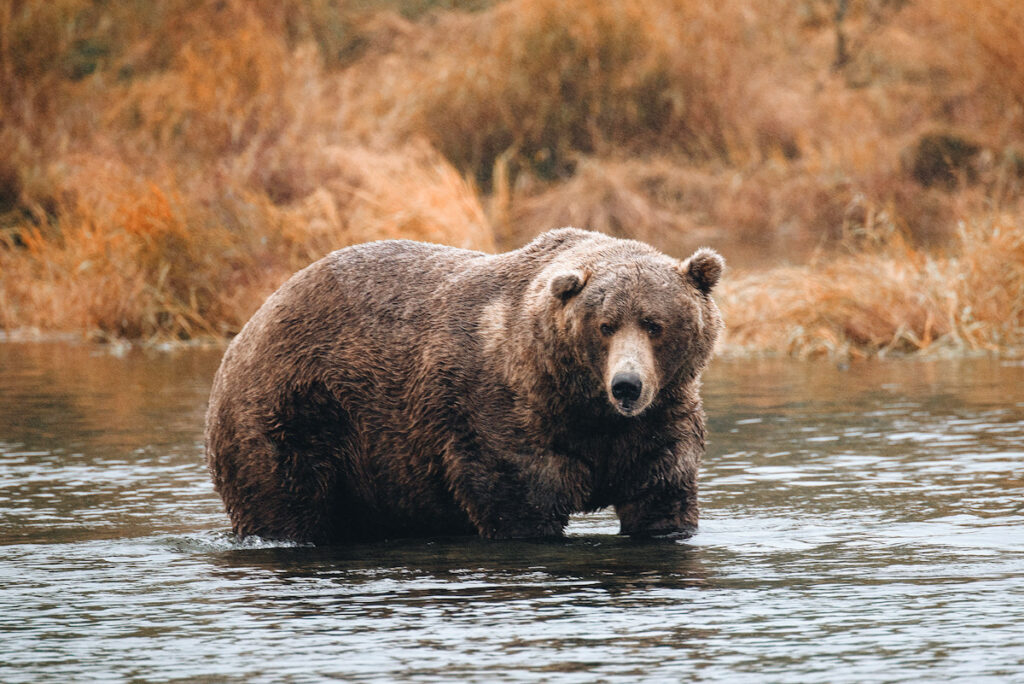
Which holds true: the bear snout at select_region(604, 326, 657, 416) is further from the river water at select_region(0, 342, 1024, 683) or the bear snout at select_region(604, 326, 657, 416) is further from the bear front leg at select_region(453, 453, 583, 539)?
the river water at select_region(0, 342, 1024, 683)

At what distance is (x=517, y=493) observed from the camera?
24.4ft

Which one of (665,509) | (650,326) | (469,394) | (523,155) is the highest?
(523,155)

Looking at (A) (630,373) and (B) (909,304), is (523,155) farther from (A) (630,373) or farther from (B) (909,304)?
(A) (630,373)

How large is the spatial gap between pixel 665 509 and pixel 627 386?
0.95 metres

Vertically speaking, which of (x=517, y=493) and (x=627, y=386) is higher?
(x=627, y=386)

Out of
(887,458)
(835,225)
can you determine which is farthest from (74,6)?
(887,458)

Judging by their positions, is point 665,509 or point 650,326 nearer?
point 650,326

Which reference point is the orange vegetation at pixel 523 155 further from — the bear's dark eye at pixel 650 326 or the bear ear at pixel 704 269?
the bear's dark eye at pixel 650 326

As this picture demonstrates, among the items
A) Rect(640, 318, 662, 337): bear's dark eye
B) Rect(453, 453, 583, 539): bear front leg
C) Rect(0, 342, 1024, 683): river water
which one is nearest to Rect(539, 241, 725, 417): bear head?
Rect(640, 318, 662, 337): bear's dark eye

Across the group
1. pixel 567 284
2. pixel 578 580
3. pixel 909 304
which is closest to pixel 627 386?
pixel 567 284

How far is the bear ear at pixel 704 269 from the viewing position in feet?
23.9

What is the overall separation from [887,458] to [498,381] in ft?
10.7

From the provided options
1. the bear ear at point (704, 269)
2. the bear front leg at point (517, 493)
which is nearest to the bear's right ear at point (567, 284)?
the bear ear at point (704, 269)

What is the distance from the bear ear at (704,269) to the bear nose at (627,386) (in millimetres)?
689
